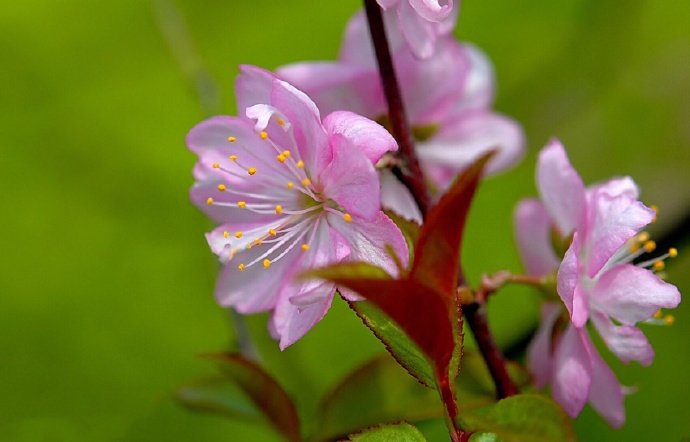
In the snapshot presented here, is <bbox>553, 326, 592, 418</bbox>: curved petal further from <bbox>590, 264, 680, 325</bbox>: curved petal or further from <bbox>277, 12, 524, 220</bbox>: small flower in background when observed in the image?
<bbox>277, 12, 524, 220</bbox>: small flower in background

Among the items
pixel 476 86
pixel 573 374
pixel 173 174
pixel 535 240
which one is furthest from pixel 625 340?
pixel 173 174

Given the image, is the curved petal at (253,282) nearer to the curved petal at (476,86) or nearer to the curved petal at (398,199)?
the curved petal at (398,199)

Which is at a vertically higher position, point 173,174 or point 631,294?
point 631,294

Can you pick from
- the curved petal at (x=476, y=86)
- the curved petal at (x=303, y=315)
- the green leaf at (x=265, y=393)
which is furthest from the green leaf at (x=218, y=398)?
the curved petal at (x=476, y=86)

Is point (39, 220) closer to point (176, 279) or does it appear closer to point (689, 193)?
point (176, 279)

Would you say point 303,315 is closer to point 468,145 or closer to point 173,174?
point 468,145

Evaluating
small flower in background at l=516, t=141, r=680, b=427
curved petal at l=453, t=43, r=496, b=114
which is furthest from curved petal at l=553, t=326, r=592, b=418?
curved petal at l=453, t=43, r=496, b=114

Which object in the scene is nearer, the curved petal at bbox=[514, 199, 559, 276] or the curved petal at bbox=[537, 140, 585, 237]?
the curved petal at bbox=[537, 140, 585, 237]
